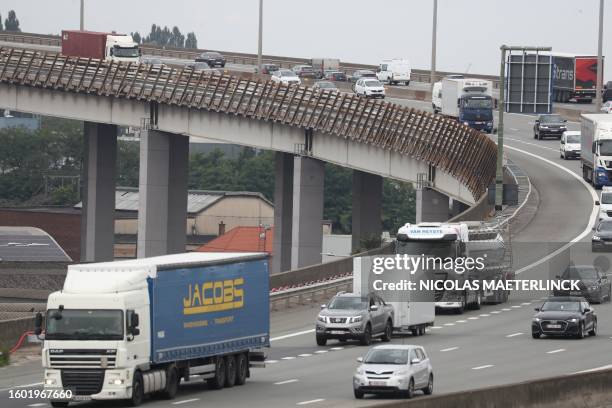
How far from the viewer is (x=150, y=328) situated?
1249 inches

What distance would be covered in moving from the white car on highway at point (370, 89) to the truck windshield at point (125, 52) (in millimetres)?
18679

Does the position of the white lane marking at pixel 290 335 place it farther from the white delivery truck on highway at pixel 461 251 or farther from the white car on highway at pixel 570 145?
the white car on highway at pixel 570 145

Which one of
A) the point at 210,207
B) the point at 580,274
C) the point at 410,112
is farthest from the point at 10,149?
the point at 580,274

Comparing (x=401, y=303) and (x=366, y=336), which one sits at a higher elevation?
(x=401, y=303)

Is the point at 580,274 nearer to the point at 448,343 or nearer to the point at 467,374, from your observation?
the point at 448,343

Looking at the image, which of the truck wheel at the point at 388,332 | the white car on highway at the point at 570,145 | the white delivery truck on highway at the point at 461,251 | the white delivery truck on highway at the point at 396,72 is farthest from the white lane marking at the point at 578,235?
the white delivery truck on highway at the point at 396,72

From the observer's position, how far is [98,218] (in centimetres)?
9106

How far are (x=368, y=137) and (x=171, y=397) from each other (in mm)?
45959

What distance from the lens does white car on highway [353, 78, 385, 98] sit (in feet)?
413

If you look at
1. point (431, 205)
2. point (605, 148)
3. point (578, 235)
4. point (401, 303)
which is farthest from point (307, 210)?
point (401, 303)

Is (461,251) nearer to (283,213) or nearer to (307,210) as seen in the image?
(307,210)

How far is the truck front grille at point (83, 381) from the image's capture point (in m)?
30.4

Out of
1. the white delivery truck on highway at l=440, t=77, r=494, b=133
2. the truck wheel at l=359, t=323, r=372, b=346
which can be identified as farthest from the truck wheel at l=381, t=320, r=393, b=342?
the white delivery truck on highway at l=440, t=77, r=494, b=133

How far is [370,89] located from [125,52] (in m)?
20.7
